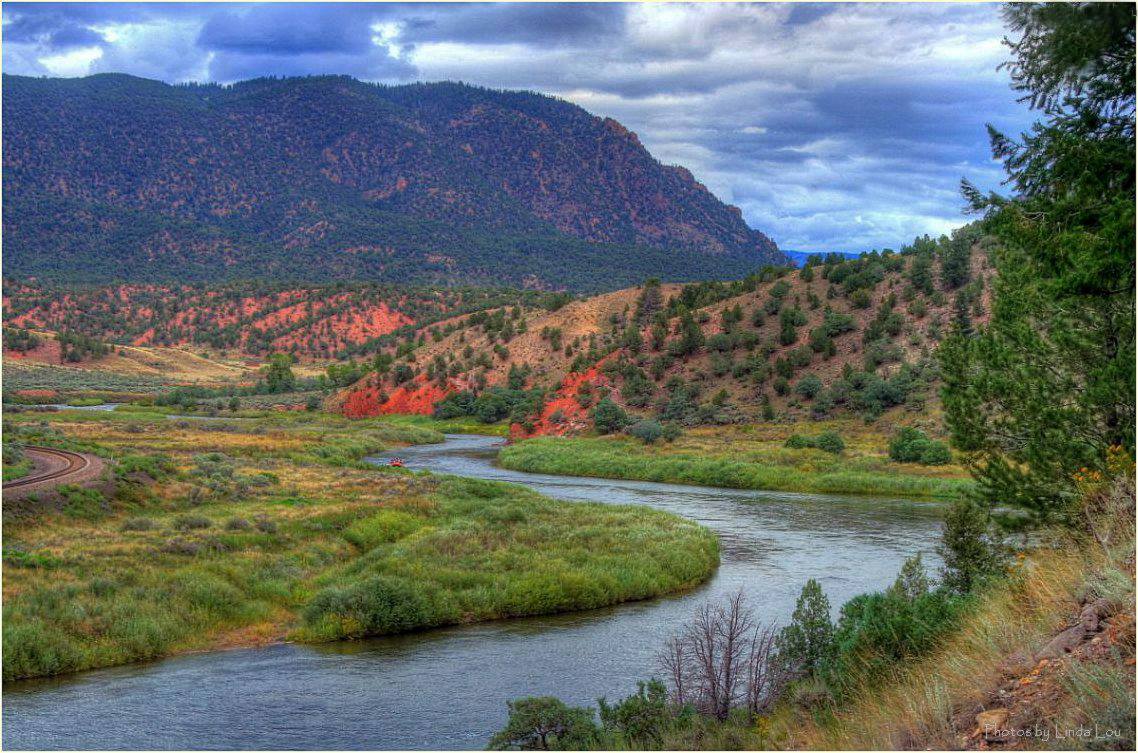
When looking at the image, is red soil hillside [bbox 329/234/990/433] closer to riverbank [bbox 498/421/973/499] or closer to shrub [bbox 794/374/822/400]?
shrub [bbox 794/374/822/400]

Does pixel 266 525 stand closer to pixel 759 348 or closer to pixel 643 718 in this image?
pixel 643 718

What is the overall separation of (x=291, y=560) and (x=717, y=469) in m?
32.0

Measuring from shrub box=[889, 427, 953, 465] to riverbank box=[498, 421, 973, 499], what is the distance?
678 mm

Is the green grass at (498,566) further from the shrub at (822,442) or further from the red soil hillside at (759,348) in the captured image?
the red soil hillside at (759,348)

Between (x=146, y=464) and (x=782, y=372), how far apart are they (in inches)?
1948

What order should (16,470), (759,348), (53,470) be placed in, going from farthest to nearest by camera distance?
(759,348) → (53,470) → (16,470)

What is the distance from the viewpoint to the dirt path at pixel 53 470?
30.9 meters

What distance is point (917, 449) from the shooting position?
174 ft

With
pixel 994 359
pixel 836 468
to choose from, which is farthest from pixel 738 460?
pixel 994 359

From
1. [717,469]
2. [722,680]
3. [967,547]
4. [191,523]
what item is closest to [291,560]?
[191,523]

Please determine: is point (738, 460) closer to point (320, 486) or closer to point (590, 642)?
point (320, 486)

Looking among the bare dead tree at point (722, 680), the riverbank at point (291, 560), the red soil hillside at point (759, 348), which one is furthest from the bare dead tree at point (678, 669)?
the red soil hillside at point (759, 348)

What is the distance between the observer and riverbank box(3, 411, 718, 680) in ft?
73.0

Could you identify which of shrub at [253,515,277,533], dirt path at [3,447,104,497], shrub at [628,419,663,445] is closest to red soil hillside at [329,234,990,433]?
shrub at [628,419,663,445]
